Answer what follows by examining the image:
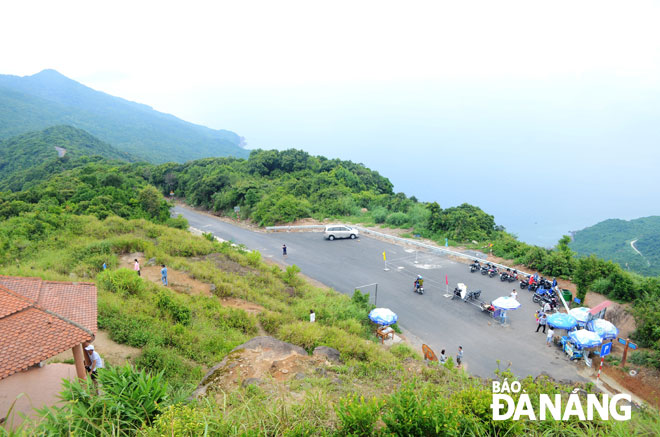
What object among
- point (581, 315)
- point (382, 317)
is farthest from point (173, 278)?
point (581, 315)

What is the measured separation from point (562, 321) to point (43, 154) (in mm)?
71991

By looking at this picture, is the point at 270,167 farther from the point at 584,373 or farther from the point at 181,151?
the point at 181,151

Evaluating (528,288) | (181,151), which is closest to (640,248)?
(528,288)

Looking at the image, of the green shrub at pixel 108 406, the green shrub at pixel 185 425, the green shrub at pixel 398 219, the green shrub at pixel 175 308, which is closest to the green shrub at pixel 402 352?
the green shrub at pixel 175 308

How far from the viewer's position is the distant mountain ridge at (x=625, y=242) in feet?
111

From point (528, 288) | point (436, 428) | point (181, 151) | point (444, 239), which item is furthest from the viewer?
point (181, 151)

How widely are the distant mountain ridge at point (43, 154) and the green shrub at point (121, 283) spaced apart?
118 ft

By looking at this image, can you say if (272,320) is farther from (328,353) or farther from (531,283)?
(531,283)

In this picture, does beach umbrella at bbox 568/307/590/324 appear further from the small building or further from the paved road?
the small building

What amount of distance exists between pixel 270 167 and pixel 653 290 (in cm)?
4058

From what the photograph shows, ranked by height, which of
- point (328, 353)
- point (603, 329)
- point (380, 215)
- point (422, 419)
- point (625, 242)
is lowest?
point (328, 353)

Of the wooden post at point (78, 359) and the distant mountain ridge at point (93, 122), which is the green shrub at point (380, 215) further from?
the distant mountain ridge at point (93, 122)

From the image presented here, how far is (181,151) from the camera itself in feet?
406

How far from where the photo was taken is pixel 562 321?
12516 millimetres
